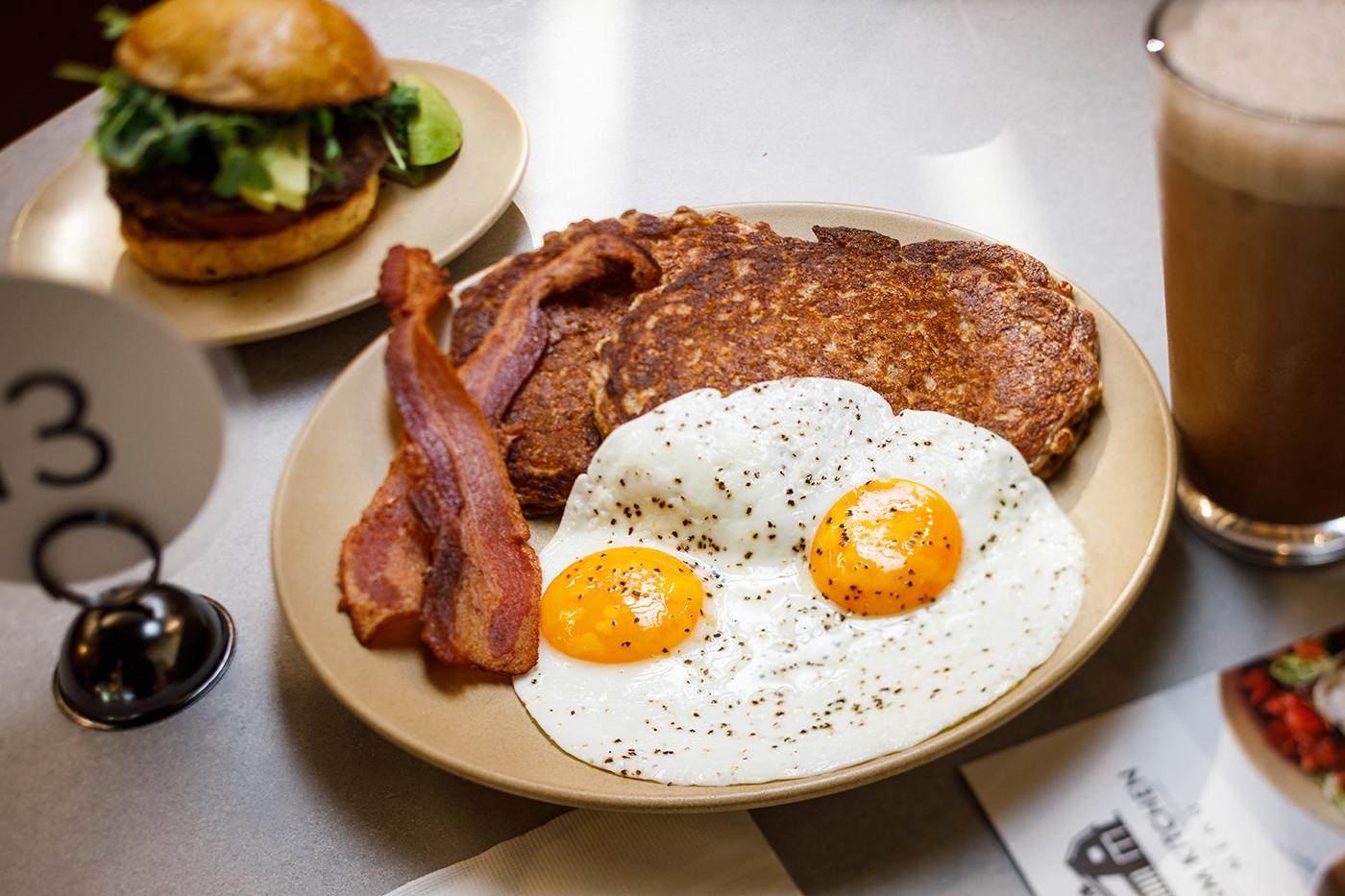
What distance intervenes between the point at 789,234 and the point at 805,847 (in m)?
0.96

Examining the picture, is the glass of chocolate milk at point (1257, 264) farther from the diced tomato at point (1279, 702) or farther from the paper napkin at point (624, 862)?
the paper napkin at point (624, 862)

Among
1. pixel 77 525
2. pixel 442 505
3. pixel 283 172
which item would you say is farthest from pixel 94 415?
pixel 283 172

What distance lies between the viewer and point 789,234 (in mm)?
1640

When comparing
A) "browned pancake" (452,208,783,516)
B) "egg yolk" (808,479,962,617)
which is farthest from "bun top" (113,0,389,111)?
"egg yolk" (808,479,962,617)

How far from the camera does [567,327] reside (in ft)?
4.99

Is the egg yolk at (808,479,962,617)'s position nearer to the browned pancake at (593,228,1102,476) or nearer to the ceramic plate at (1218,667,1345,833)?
the browned pancake at (593,228,1102,476)

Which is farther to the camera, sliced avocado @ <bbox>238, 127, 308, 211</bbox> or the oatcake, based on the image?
sliced avocado @ <bbox>238, 127, 308, 211</bbox>

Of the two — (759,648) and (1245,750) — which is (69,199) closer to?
(759,648)

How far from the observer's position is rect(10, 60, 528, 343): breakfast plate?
1629 millimetres

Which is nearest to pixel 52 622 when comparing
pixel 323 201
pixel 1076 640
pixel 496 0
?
pixel 323 201

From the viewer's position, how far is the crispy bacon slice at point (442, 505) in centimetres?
120

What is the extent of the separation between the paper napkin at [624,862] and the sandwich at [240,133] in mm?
1069

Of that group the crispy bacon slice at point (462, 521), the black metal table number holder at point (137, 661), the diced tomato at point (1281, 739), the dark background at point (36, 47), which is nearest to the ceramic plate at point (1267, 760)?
the diced tomato at point (1281, 739)

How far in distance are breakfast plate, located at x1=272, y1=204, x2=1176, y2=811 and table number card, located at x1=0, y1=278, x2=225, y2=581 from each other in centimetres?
37
